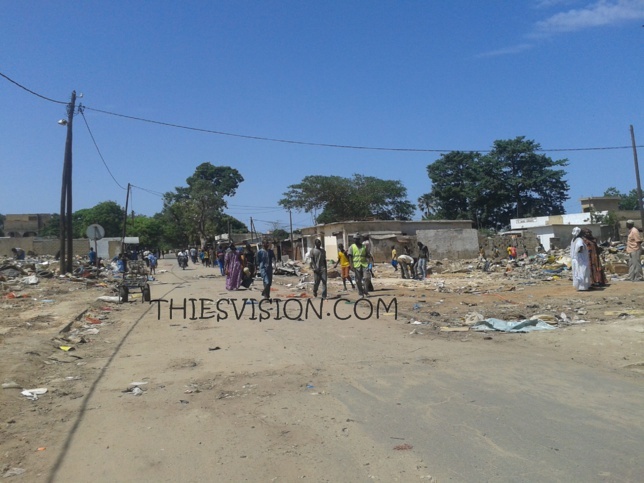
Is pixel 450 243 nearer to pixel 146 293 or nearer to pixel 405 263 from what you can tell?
pixel 405 263

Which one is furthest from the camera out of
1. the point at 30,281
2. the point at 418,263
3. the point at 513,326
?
the point at 418,263

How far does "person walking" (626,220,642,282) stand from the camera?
14953 millimetres

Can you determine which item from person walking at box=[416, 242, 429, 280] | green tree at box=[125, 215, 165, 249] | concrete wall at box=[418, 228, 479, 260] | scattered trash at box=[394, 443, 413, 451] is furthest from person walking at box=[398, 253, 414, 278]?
green tree at box=[125, 215, 165, 249]

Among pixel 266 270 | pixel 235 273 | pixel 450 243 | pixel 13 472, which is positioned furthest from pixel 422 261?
pixel 13 472

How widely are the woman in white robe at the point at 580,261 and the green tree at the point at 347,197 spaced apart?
167ft

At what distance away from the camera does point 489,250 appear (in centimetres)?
4409

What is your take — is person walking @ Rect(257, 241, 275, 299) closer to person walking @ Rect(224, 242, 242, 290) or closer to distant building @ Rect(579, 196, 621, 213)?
person walking @ Rect(224, 242, 242, 290)

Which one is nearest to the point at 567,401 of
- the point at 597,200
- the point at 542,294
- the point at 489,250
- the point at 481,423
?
the point at 481,423

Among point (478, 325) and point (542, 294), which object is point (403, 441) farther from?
point (542, 294)

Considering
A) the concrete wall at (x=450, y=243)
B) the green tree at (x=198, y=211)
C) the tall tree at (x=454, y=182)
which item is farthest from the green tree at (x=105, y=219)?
the concrete wall at (x=450, y=243)

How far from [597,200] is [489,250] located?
30.0m

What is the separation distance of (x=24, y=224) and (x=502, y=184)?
77.5 metres

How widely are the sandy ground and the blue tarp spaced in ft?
1.03

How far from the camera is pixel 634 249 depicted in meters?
15.2
